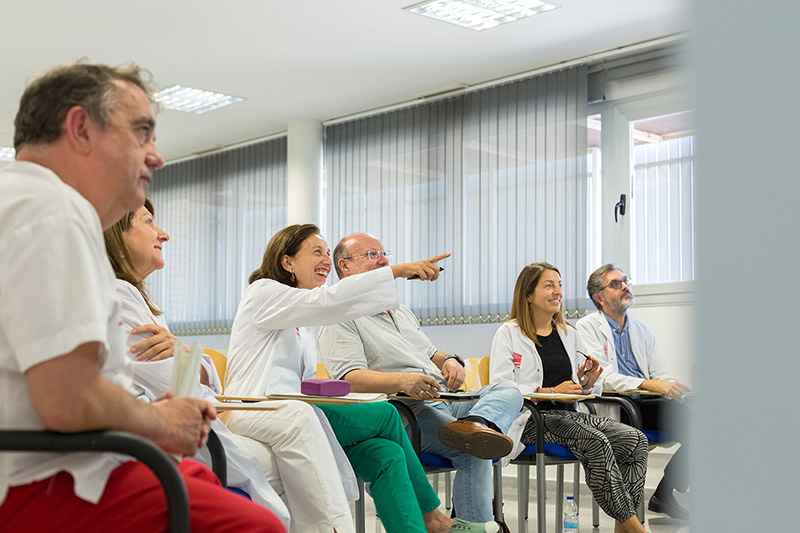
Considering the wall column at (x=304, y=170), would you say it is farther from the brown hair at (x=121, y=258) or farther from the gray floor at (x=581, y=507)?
the brown hair at (x=121, y=258)

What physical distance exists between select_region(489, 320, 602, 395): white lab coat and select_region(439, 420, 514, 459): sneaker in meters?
0.90

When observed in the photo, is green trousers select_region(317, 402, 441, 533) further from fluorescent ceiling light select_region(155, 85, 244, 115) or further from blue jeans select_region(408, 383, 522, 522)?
fluorescent ceiling light select_region(155, 85, 244, 115)

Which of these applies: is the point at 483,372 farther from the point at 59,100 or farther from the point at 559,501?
the point at 59,100

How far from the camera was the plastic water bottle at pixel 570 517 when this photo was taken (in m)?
4.01

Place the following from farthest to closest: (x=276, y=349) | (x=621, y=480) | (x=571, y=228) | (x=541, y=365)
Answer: (x=571, y=228) < (x=541, y=365) < (x=621, y=480) < (x=276, y=349)

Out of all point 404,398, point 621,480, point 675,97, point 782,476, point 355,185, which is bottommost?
point 621,480

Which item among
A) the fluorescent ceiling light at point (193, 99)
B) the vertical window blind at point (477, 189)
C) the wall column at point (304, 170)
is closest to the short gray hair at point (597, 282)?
the vertical window blind at point (477, 189)

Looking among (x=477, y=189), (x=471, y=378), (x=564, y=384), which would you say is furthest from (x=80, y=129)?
(x=477, y=189)

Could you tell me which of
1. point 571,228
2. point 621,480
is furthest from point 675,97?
point 571,228

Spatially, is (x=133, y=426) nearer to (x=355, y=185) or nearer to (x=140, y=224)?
(x=140, y=224)

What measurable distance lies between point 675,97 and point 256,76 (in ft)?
20.7

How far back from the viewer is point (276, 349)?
2980 millimetres

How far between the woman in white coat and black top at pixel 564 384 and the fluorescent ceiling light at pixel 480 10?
1.79 metres

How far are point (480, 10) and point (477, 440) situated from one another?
3216 mm
